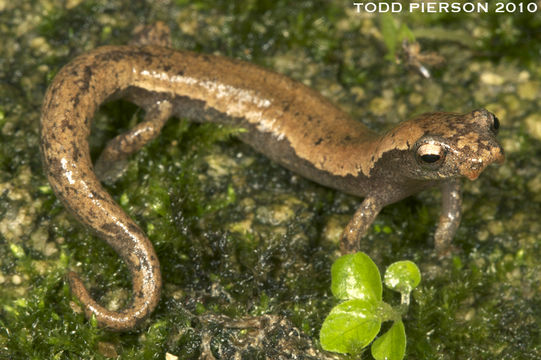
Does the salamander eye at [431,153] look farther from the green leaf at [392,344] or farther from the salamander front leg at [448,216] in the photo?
the green leaf at [392,344]

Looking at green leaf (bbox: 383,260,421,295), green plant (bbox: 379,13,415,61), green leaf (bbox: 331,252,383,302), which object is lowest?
green leaf (bbox: 383,260,421,295)

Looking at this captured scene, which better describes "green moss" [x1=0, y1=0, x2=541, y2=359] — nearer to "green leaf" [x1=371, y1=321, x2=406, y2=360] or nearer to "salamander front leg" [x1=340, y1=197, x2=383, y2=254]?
"salamander front leg" [x1=340, y1=197, x2=383, y2=254]

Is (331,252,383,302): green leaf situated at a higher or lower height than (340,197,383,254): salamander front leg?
higher

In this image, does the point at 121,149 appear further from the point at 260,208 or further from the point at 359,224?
the point at 359,224

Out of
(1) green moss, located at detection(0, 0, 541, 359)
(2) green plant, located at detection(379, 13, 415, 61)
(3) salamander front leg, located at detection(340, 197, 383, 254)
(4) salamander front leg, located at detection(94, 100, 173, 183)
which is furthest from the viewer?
(2) green plant, located at detection(379, 13, 415, 61)

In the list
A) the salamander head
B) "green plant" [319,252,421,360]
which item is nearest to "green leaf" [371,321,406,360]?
"green plant" [319,252,421,360]

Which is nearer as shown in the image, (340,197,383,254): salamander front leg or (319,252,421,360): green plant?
(319,252,421,360): green plant
